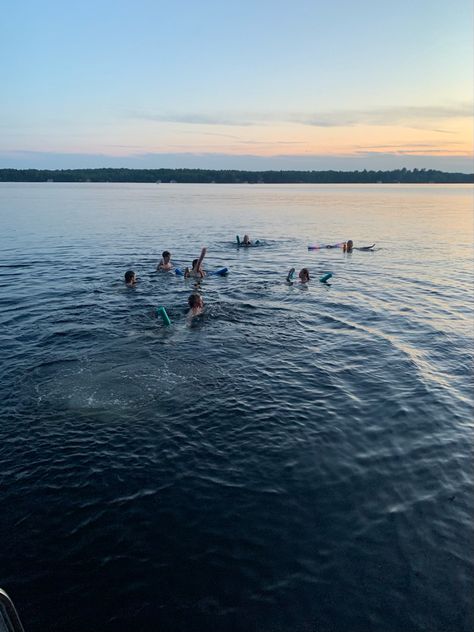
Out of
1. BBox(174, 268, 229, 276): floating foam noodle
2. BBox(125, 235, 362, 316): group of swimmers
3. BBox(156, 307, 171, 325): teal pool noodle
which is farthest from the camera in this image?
BBox(174, 268, 229, 276): floating foam noodle

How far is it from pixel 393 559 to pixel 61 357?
1174cm

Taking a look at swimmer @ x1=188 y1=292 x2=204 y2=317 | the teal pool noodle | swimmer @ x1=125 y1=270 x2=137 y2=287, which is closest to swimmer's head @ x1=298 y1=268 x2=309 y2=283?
swimmer @ x1=188 y1=292 x2=204 y2=317

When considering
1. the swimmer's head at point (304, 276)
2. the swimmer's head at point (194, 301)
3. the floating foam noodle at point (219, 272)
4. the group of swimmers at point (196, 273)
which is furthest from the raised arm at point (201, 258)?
the swimmer's head at point (304, 276)

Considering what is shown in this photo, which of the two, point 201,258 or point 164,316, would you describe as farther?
point 201,258

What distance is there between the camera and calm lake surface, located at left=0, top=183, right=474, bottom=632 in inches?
275

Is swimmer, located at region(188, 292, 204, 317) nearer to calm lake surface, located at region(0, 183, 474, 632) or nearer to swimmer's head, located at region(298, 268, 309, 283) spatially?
calm lake surface, located at region(0, 183, 474, 632)

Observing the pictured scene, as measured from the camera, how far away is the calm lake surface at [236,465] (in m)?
6.98

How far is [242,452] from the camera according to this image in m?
10.5

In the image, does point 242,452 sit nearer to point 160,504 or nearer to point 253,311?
point 160,504

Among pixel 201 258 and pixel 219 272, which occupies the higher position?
pixel 201 258

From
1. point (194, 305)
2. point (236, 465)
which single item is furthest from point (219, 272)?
point (236, 465)

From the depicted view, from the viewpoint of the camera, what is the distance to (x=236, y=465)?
1001cm

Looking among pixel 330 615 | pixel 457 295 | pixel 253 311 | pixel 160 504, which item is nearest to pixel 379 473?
pixel 330 615

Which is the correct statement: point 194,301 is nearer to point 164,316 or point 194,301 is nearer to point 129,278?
point 164,316
